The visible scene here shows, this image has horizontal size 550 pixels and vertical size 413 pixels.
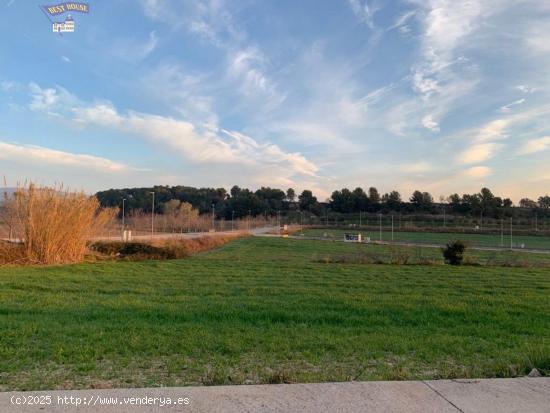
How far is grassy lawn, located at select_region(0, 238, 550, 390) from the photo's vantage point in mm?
5082

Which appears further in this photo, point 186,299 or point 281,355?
point 186,299

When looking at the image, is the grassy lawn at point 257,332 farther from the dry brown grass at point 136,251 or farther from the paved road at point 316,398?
the dry brown grass at point 136,251

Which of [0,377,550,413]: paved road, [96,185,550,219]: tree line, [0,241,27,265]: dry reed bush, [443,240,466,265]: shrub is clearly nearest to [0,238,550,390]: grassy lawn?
[0,377,550,413]: paved road

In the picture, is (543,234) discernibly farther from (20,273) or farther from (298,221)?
(20,273)

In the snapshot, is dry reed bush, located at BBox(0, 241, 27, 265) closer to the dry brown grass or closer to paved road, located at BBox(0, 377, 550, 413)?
the dry brown grass

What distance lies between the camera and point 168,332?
7141 millimetres

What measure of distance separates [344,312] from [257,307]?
1.84m

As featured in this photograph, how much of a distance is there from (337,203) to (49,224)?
435ft

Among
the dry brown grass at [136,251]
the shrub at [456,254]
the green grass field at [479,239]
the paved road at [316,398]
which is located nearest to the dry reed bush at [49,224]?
the dry brown grass at [136,251]

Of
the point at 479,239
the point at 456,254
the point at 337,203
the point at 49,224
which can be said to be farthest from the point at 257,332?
the point at 337,203

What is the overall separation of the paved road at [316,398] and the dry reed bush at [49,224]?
1788 centimetres

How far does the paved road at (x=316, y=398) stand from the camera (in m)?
3.50

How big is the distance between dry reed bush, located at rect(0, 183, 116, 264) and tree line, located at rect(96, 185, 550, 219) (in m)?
94.4

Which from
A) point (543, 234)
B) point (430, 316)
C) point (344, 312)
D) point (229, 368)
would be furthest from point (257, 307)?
point (543, 234)
